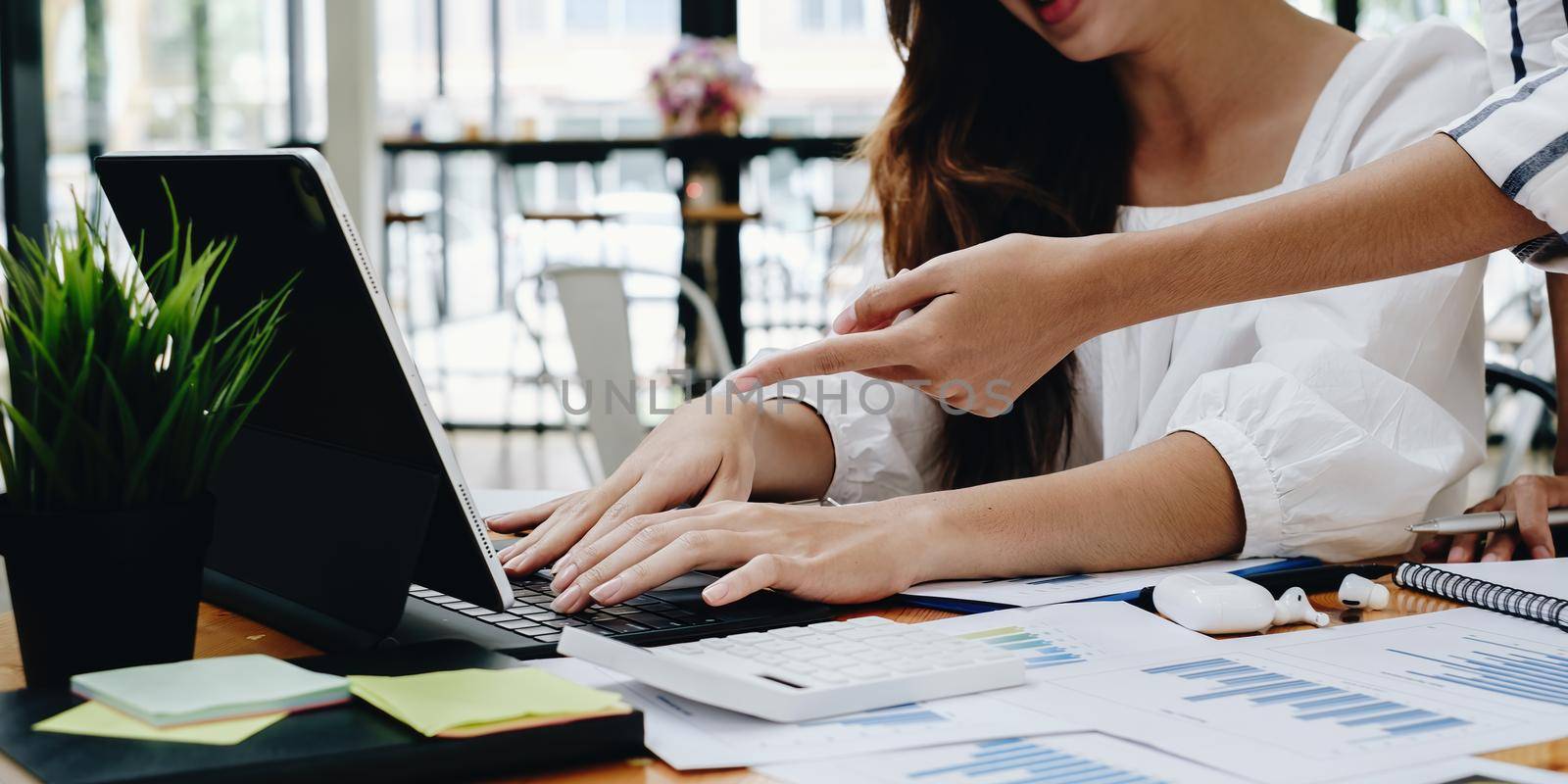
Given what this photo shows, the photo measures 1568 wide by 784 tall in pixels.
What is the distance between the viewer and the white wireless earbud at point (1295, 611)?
707 millimetres

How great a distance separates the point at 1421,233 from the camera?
0.77 metres

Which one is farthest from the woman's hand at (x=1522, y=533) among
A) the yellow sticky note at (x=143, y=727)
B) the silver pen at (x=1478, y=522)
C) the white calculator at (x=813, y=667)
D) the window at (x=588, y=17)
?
the window at (x=588, y=17)

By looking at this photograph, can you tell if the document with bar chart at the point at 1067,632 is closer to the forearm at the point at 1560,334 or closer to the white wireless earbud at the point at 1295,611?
the white wireless earbud at the point at 1295,611

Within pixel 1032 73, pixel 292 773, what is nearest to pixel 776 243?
pixel 1032 73

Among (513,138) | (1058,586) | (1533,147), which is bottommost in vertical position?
(1058,586)

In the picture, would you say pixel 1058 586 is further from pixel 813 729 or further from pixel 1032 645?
pixel 813 729

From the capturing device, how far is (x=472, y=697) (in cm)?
50

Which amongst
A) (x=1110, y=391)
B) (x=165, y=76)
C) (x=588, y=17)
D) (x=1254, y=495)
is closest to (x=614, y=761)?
(x=1254, y=495)

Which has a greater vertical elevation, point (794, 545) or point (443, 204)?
point (443, 204)

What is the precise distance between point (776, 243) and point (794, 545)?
15.2 feet

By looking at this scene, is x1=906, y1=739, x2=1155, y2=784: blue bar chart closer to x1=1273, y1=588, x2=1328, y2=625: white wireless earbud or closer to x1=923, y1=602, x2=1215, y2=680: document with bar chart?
x1=923, y1=602, x2=1215, y2=680: document with bar chart

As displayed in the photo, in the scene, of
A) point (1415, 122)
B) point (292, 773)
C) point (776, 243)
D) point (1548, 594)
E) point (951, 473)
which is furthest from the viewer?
point (776, 243)

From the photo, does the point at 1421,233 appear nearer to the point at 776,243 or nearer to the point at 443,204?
the point at 776,243

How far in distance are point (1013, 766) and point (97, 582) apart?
0.39m
